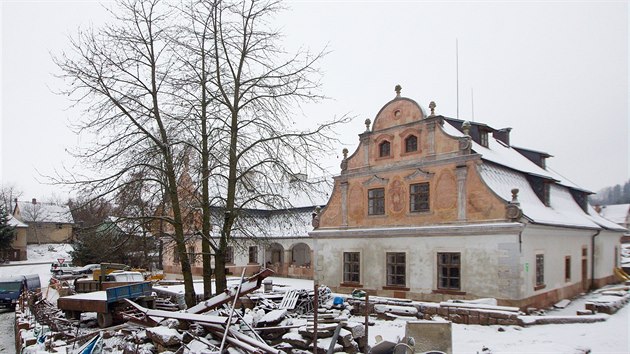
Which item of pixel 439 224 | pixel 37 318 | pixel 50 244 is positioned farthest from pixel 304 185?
pixel 50 244

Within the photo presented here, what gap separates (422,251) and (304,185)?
741cm

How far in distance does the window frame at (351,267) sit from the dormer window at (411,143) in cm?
575

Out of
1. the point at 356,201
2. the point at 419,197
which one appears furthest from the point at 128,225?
the point at 419,197

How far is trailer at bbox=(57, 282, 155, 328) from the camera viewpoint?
17719 millimetres

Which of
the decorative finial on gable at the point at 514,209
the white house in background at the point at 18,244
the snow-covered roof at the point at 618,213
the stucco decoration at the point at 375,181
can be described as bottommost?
the white house in background at the point at 18,244

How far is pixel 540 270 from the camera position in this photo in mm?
18266

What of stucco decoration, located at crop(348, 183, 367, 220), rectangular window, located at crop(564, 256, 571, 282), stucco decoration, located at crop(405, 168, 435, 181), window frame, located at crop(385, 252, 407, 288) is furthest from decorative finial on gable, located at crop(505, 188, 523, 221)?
stucco decoration, located at crop(348, 183, 367, 220)

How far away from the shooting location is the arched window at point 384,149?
21.1m

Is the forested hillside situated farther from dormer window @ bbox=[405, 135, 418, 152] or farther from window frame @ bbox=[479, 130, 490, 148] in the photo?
dormer window @ bbox=[405, 135, 418, 152]

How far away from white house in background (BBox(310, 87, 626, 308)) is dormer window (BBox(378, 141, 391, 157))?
5cm

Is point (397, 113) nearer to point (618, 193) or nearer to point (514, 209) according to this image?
point (514, 209)

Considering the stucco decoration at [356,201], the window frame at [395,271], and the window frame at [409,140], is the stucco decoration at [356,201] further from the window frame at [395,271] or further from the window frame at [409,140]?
the window frame at [409,140]

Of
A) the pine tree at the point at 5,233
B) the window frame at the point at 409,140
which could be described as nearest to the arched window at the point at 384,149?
the window frame at the point at 409,140

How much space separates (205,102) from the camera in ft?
47.2
